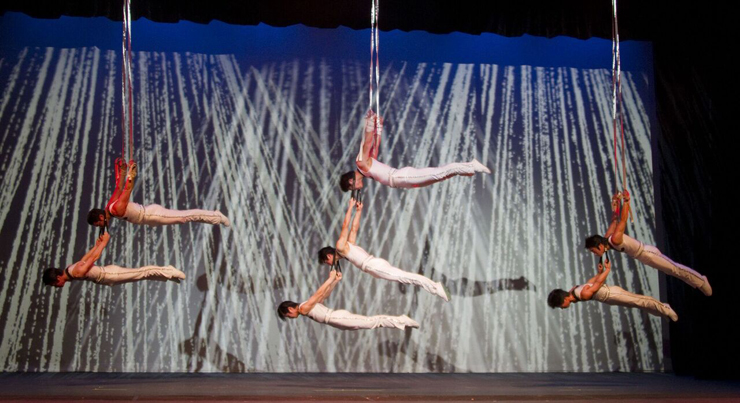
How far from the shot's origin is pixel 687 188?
721 centimetres

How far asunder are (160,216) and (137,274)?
0.49m

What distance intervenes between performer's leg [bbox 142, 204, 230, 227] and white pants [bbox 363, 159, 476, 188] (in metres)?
1.25

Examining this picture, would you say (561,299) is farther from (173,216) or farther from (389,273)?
(173,216)

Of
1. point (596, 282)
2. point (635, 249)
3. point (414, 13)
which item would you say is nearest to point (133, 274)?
point (414, 13)


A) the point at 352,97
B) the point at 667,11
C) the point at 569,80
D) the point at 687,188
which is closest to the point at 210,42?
the point at 352,97

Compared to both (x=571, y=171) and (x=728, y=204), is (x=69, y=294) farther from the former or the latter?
(x=728, y=204)

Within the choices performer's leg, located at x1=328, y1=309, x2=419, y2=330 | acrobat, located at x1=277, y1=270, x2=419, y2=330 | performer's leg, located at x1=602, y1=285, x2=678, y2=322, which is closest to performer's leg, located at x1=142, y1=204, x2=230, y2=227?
acrobat, located at x1=277, y1=270, x2=419, y2=330

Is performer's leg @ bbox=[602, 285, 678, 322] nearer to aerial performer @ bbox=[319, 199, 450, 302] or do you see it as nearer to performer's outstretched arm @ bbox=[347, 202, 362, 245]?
aerial performer @ bbox=[319, 199, 450, 302]

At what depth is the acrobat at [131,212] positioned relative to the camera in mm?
5654

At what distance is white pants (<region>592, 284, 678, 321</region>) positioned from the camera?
621cm

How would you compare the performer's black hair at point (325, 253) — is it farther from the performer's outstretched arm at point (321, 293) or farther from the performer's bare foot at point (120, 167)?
the performer's bare foot at point (120, 167)

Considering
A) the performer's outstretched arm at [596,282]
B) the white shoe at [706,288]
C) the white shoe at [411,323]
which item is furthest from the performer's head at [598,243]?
the white shoe at [411,323]

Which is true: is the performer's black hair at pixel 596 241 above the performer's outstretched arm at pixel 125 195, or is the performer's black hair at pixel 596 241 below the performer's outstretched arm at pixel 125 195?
below

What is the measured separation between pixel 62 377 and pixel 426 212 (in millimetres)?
3367
